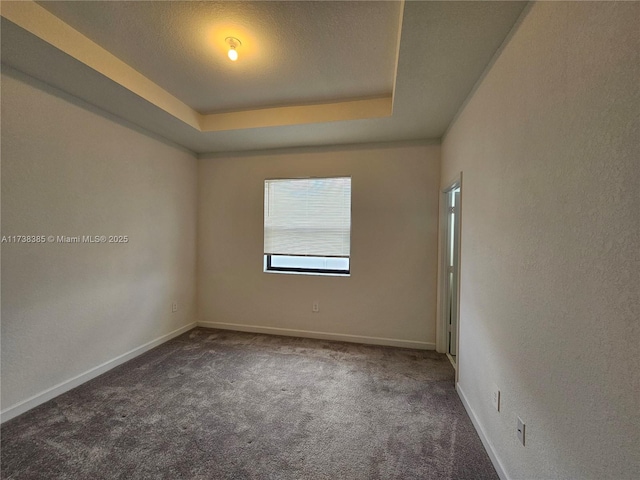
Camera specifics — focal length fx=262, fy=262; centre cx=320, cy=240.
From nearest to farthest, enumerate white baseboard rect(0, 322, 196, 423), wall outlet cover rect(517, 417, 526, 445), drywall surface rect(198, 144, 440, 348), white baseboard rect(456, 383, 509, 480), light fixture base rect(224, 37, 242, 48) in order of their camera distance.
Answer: wall outlet cover rect(517, 417, 526, 445) → white baseboard rect(456, 383, 509, 480) → light fixture base rect(224, 37, 242, 48) → white baseboard rect(0, 322, 196, 423) → drywall surface rect(198, 144, 440, 348)

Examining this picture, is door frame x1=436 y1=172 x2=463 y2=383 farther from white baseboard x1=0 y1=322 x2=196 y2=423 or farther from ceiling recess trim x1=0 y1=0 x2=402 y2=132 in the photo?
white baseboard x1=0 y1=322 x2=196 y2=423

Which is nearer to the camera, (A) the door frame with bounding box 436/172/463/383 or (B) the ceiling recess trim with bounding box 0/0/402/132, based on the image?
(B) the ceiling recess trim with bounding box 0/0/402/132

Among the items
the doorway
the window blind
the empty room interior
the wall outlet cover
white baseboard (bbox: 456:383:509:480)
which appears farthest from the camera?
the window blind

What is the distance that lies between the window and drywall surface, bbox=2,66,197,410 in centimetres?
126

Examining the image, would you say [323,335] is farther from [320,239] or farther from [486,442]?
[486,442]

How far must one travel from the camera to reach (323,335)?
132 inches

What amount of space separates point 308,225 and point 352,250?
2.17ft

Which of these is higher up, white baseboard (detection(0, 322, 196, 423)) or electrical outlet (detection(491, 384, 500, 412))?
electrical outlet (detection(491, 384, 500, 412))

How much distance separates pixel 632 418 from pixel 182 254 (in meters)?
3.89

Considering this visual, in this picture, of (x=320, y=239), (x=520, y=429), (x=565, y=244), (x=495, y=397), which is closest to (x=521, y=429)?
(x=520, y=429)

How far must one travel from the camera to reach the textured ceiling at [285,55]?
1471 mm

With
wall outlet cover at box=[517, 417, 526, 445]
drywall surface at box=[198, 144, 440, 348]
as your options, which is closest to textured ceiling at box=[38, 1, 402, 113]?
drywall surface at box=[198, 144, 440, 348]

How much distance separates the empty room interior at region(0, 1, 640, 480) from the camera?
36.4 inches

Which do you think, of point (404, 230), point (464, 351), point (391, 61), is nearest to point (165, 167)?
point (391, 61)
